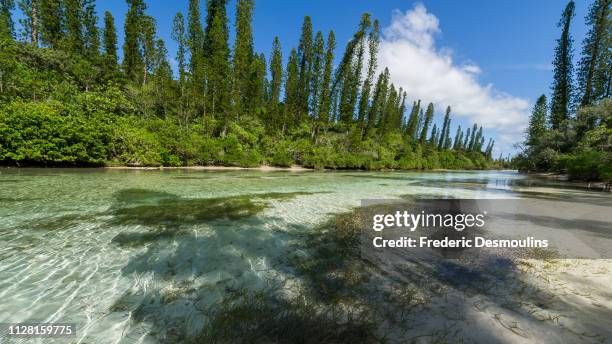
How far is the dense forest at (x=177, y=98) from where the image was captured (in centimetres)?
1875

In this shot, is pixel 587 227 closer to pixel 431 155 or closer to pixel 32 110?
pixel 32 110

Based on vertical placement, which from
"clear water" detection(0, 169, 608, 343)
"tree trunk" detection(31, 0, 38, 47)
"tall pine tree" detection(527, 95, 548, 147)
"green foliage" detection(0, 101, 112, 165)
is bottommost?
"clear water" detection(0, 169, 608, 343)

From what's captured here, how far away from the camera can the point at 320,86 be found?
41938mm

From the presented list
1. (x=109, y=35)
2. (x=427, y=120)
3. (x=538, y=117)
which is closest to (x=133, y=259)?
(x=109, y=35)

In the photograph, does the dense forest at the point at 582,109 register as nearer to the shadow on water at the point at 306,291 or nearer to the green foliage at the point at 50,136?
the shadow on water at the point at 306,291

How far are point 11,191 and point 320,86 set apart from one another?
1559 inches

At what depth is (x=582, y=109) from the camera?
71.3 ft

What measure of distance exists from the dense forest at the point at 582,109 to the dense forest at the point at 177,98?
68.3ft

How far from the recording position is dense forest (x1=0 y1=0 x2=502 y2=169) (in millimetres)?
18750

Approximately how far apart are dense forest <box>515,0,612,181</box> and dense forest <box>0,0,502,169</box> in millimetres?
20813

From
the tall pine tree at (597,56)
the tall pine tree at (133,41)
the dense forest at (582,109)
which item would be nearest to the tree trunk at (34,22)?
the tall pine tree at (133,41)

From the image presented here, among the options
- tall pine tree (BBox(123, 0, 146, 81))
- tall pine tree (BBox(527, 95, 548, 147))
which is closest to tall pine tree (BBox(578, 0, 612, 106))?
tall pine tree (BBox(527, 95, 548, 147))

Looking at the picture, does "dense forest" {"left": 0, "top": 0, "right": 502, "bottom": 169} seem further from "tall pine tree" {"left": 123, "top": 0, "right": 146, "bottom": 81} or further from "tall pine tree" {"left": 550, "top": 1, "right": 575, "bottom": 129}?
Answer: "tall pine tree" {"left": 550, "top": 1, "right": 575, "bottom": 129}

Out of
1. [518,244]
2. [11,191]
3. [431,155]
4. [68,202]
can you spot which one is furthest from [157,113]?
[431,155]
